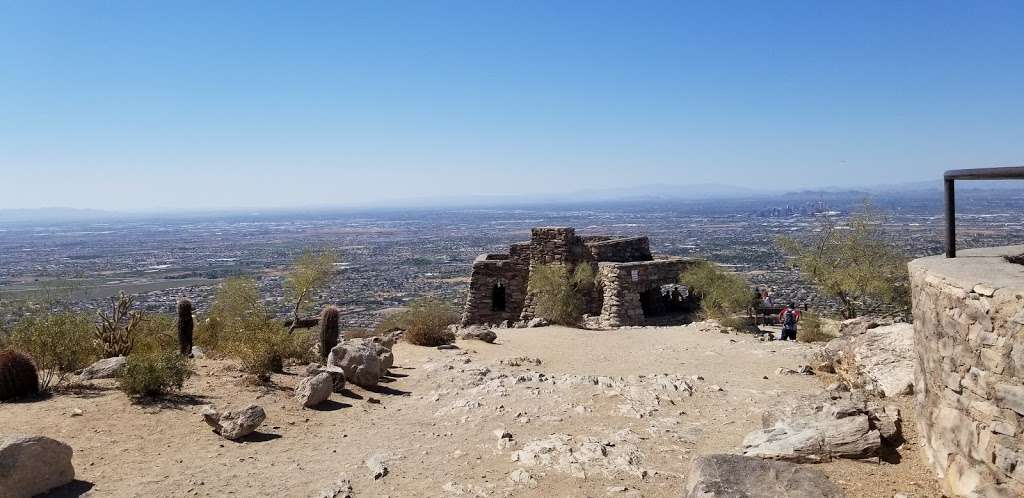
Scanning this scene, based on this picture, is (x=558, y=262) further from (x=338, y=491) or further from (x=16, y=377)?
(x=338, y=491)

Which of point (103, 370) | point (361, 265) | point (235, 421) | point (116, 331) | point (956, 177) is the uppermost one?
point (956, 177)

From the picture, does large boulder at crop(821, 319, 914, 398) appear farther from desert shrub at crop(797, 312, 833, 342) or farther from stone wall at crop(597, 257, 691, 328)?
stone wall at crop(597, 257, 691, 328)

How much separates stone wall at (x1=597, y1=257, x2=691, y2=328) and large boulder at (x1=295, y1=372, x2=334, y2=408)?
1232 cm

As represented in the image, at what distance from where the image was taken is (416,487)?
6.98 m

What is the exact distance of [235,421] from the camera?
838 cm

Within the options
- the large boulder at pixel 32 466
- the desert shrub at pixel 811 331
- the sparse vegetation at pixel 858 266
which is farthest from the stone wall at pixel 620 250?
the large boulder at pixel 32 466

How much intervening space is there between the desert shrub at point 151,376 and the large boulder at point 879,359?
9.98 metres

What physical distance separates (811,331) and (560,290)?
752 centimetres

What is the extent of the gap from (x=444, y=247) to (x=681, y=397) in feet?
273

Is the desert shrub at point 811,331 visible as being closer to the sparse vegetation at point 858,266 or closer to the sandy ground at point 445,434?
the sparse vegetation at point 858,266

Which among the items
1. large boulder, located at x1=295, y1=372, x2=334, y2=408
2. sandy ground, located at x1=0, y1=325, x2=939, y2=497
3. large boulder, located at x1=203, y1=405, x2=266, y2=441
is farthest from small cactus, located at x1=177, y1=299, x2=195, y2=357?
large boulder, located at x1=203, y1=405, x2=266, y2=441

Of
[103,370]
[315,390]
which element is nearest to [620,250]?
[315,390]

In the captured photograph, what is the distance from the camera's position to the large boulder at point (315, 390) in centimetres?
1000

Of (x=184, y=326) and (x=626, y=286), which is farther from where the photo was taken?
(x=626, y=286)
